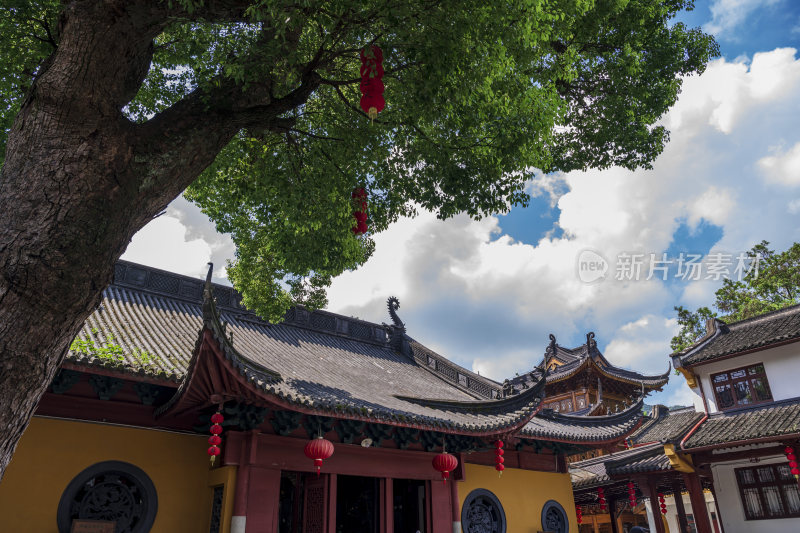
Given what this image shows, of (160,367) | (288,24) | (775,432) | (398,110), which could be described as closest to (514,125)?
(398,110)

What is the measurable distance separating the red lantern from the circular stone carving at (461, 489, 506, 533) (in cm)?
117

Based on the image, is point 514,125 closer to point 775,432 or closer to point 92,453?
point 92,453

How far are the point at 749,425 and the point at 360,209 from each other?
1080 centimetres

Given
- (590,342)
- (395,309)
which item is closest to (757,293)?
(590,342)

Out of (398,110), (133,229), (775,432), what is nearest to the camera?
(133,229)

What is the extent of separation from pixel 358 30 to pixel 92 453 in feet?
18.6

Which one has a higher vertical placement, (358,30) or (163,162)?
(358,30)

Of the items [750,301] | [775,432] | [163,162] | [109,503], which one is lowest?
[109,503]

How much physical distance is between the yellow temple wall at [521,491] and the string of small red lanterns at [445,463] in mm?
1004

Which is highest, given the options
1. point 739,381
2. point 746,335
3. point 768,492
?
point 746,335

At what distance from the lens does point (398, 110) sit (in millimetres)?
5945

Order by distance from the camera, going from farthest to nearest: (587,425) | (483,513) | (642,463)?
(642,463) < (587,425) < (483,513)

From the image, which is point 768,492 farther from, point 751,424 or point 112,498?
point 112,498

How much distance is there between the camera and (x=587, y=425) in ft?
37.4
